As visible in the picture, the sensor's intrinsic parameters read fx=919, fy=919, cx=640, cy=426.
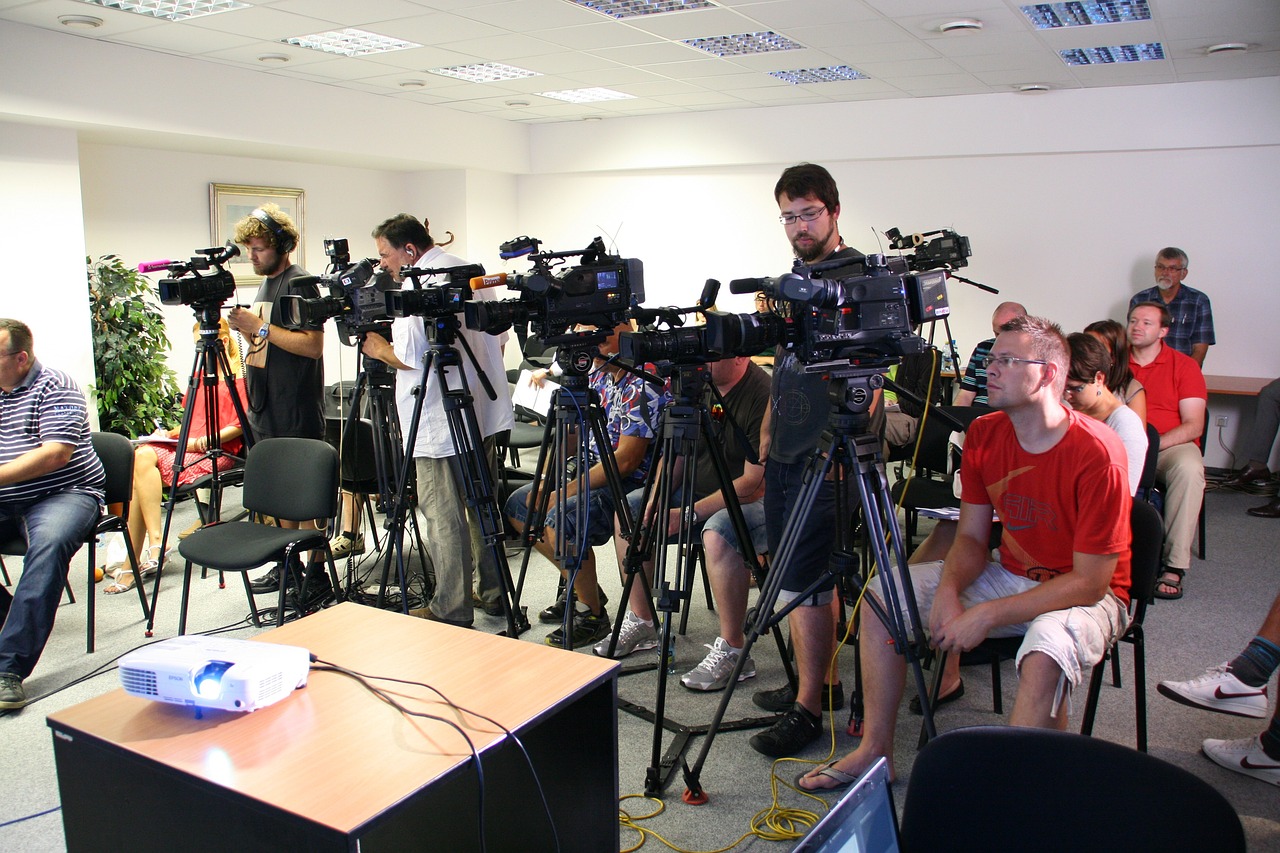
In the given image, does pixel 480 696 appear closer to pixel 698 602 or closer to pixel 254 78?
pixel 698 602

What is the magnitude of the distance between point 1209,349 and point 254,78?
6.97 m

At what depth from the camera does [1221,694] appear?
2662mm

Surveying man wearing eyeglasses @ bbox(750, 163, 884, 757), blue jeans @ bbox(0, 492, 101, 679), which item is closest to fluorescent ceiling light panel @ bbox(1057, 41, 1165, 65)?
man wearing eyeglasses @ bbox(750, 163, 884, 757)

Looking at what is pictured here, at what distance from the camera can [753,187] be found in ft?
26.5

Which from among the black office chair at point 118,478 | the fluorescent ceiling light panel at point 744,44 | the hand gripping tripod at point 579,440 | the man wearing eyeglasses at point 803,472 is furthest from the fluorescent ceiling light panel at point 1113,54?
the black office chair at point 118,478

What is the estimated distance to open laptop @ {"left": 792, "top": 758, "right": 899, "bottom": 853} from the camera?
927mm

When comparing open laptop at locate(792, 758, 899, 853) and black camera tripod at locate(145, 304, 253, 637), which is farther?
black camera tripod at locate(145, 304, 253, 637)

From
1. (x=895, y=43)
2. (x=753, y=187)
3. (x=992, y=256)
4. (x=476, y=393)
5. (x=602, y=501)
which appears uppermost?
(x=895, y=43)

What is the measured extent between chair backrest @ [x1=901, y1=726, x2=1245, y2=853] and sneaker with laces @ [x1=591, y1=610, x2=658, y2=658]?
2051mm

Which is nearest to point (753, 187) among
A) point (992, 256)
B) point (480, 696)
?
point (992, 256)

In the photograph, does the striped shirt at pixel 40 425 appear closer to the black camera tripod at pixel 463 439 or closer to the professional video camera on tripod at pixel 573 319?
the black camera tripod at pixel 463 439

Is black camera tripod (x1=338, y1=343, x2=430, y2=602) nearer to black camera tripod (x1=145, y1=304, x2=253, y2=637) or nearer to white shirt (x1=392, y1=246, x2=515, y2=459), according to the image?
white shirt (x1=392, y1=246, x2=515, y2=459)

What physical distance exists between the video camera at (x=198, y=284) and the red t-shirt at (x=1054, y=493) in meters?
2.77

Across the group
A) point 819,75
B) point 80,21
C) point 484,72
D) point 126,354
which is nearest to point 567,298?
point 80,21
